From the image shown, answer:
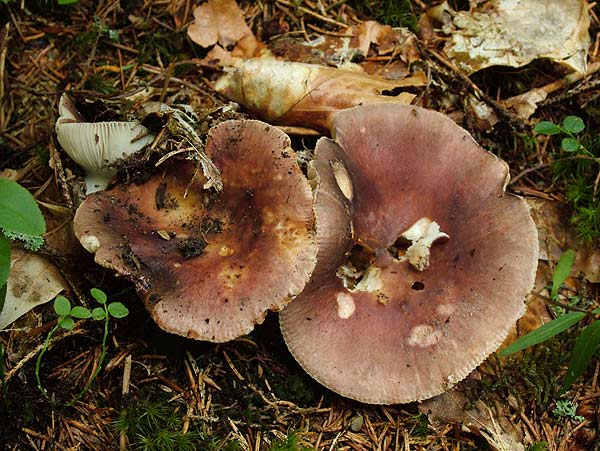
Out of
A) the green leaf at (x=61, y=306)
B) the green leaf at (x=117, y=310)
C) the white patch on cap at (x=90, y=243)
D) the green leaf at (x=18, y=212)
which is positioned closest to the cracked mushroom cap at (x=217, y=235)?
the white patch on cap at (x=90, y=243)

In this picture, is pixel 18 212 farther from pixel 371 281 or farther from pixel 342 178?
pixel 371 281

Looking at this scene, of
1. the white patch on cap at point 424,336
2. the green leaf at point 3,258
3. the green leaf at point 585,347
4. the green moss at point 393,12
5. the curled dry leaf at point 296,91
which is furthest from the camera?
the green moss at point 393,12

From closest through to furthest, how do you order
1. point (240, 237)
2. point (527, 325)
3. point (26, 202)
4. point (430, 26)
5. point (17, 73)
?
point (26, 202) < point (240, 237) < point (527, 325) < point (17, 73) < point (430, 26)

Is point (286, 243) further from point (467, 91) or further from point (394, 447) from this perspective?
point (467, 91)

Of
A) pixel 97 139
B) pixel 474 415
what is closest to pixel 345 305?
pixel 474 415

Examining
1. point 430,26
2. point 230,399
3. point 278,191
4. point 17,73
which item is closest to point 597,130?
point 430,26

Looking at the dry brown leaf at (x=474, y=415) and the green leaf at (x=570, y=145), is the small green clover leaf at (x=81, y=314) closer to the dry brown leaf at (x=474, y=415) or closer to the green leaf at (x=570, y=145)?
the dry brown leaf at (x=474, y=415)

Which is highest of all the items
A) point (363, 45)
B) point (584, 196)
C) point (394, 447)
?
point (363, 45)
